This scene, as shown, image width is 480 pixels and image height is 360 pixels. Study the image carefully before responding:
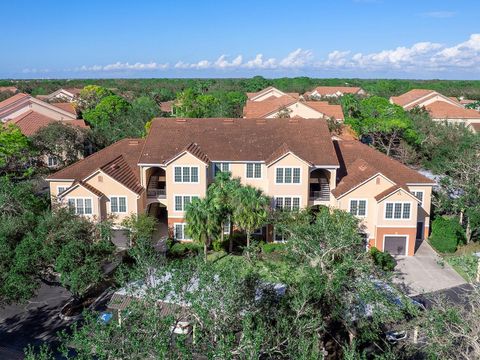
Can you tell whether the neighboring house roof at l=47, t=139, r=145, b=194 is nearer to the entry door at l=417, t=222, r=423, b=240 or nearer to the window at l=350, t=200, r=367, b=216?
the window at l=350, t=200, r=367, b=216

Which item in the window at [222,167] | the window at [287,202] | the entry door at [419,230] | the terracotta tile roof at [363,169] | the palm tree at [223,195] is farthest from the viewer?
the entry door at [419,230]

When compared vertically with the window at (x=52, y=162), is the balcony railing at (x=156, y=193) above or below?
above

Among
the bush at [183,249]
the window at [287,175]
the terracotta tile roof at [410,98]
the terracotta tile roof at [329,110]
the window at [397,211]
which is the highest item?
the terracotta tile roof at [410,98]

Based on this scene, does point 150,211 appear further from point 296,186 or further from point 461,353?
point 461,353

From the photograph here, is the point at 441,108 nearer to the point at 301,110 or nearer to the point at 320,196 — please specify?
the point at 301,110

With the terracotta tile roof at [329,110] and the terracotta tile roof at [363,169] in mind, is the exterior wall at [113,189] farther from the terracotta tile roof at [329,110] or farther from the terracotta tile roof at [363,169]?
the terracotta tile roof at [329,110]

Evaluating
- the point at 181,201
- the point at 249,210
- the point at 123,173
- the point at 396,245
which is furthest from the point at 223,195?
the point at 396,245

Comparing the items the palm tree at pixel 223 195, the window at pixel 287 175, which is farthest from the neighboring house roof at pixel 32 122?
the window at pixel 287 175

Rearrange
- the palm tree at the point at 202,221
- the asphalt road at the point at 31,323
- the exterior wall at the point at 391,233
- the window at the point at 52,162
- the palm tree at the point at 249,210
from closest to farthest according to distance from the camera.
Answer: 1. the asphalt road at the point at 31,323
2. the palm tree at the point at 202,221
3. the palm tree at the point at 249,210
4. the exterior wall at the point at 391,233
5. the window at the point at 52,162
